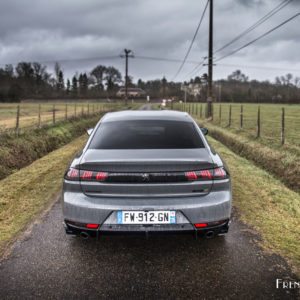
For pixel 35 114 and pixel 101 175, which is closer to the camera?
pixel 101 175

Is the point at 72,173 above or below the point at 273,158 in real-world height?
above

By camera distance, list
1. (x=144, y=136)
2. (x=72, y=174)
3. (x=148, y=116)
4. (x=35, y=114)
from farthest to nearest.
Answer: (x=35, y=114)
(x=148, y=116)
(x=144, y=136)
(x=72, y=174)

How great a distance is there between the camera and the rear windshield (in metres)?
3.40

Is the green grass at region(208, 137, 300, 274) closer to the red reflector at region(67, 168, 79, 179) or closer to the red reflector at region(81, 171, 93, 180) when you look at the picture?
the red reflector at region(81, 171, 93, 180)

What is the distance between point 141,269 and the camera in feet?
9.43

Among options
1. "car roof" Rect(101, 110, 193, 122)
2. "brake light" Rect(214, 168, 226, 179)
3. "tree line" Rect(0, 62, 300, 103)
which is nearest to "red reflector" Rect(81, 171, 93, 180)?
"brake light" Rect(214, 168, 226, 179)

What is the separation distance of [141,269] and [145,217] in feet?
1.75

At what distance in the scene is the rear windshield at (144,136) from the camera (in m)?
3.40

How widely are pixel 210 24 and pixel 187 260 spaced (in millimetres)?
22135

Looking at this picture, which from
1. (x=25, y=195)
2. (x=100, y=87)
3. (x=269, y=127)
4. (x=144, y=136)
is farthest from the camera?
(x=100, y=87)

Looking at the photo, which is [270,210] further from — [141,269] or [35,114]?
[35,114]

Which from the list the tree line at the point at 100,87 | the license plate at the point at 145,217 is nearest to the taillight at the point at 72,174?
the license plate at the point at 145,217

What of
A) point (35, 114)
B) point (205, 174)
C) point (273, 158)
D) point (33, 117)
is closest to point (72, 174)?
point (205, 174)

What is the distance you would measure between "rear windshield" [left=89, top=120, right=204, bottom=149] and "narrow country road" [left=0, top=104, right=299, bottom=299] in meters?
1.03
